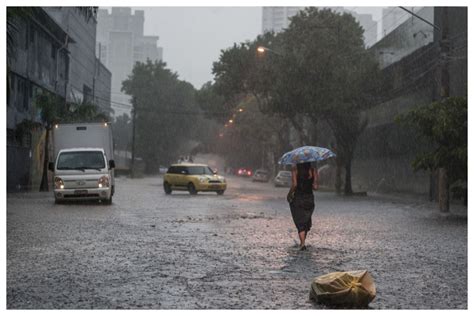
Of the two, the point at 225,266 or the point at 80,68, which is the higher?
the point at 80,68

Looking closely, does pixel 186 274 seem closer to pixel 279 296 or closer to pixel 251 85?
pixel 279 296

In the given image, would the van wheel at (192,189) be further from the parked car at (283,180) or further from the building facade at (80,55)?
the parked car at (283,180)

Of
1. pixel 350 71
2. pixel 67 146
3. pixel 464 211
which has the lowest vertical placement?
pixel 464 211

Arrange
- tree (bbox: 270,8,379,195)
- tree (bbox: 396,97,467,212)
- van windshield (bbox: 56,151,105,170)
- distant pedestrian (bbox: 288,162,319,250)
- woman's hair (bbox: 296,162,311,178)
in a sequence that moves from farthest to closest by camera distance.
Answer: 1. tree (bbox: 270,8,379,195)
2. van windshield (bbox: 56,151,105,170)
3. tree (bbox: 396,97,467,212)
4. woman's hair (bbox: 296,162,311,178)
5. distant pedestrian (bbox: 288,162,319,250)

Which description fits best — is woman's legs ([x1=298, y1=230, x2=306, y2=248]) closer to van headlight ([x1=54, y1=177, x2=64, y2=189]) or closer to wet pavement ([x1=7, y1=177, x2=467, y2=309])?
wet pavement ([x1=7, y1=177, x2=467, y2=309])

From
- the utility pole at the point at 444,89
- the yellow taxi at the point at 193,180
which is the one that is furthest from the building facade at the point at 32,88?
the utility pole at the point at 444,89

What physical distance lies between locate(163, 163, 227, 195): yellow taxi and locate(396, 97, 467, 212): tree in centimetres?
1594

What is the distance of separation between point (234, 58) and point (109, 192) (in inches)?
1129

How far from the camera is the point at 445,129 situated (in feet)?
64.4

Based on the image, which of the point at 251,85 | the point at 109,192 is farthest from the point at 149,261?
the point at 251,85

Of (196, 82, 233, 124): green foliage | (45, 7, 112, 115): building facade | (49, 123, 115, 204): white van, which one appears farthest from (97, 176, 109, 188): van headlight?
(196, 82, 233, 124): green foliage

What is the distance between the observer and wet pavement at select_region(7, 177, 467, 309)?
7996mm

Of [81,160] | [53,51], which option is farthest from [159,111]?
[81,160]

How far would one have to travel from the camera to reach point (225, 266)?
1046 centimetres
